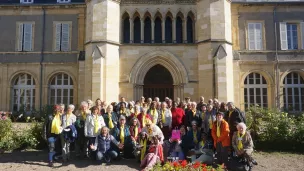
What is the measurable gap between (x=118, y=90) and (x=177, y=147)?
23.2 ft

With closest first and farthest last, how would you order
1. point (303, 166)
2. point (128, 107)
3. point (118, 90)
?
point (303, 166) < point (128, 107) < point (118, 90)

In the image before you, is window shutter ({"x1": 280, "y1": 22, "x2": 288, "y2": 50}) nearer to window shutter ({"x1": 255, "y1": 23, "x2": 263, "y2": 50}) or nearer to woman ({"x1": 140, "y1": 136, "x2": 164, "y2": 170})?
window shutter ({"x1": 255, "y1": 23, "x2": 263, "y2": 50})

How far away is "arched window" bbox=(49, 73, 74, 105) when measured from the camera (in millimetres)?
17578

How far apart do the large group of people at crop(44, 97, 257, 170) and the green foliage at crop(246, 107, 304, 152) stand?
1.84 m

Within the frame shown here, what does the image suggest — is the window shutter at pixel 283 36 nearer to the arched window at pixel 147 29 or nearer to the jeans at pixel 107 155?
the arched window at pixel 147 29

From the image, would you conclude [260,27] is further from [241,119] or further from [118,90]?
[241,119]

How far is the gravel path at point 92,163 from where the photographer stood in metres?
7.35

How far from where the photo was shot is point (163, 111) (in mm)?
8641

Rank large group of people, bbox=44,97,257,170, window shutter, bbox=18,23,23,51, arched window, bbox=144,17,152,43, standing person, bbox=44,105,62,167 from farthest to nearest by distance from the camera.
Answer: window shutter, bbox=18,23,23,51 < arched window, bbox=144,17,152,43 < standing person, bbox=44,105,62,167 < large group of people, bbox=44,97,257,170

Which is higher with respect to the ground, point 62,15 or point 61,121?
point 62,15

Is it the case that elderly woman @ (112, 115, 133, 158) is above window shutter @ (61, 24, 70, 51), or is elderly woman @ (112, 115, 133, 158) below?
below

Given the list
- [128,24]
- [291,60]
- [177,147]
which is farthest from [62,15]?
[291,60]

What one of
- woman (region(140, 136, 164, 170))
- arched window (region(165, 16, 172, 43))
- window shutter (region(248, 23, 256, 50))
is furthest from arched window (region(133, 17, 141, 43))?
woman (region(140, 136, 164, 170))

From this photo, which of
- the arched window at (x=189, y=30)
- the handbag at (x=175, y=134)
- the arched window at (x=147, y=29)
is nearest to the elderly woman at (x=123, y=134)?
the handbag at (x=175, y=134)
